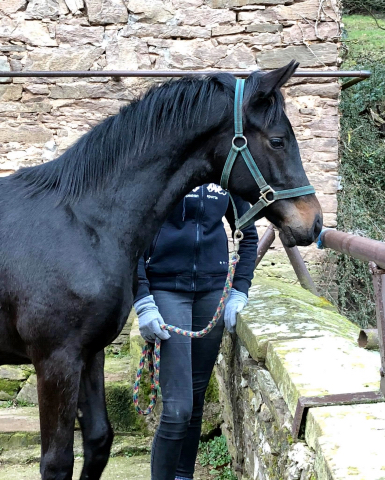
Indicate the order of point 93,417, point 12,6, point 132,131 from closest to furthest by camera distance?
1. point 132,131
2. point 93,417
3. point 12,6

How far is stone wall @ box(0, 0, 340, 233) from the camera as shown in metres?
5.31

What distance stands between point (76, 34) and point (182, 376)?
389 centimetres

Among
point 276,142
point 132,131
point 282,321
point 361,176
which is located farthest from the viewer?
point 361,176

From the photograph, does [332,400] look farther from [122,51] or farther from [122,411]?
[122,51]

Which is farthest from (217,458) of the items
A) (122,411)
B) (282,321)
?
(282,321)

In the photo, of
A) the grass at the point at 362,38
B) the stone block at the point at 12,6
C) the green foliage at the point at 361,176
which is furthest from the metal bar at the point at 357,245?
the grass at the point at 362,38

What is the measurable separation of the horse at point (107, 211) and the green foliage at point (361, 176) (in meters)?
3.21

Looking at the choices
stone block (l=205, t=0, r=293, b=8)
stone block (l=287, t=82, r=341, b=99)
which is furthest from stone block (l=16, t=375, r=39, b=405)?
stone block (l=205, t=0, r=293, b=8)

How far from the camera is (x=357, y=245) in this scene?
1.76m

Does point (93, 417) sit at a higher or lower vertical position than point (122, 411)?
higher

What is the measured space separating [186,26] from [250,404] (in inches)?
149

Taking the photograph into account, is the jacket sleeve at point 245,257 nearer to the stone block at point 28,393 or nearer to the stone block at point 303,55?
the stone block at point 28,393

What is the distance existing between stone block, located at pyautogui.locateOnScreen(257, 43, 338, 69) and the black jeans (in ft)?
10.8

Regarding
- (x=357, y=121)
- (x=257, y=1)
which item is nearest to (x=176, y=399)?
(x=257, y=1)
